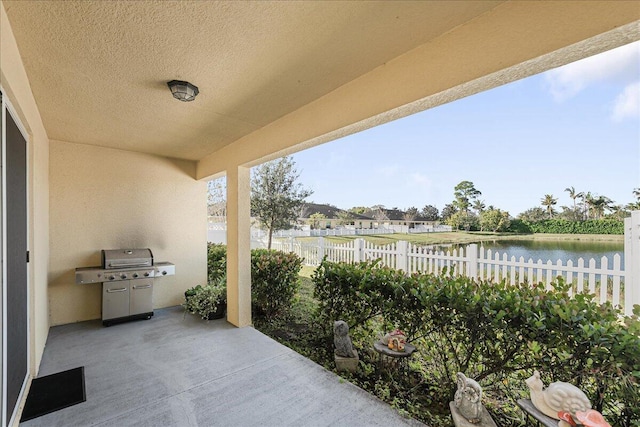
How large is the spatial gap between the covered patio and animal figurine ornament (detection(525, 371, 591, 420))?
163 cm

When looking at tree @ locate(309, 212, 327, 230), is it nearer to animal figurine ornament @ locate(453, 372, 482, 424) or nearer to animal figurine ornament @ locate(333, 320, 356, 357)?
animal figurine ornament @ locate(333, 320, 356, 357)

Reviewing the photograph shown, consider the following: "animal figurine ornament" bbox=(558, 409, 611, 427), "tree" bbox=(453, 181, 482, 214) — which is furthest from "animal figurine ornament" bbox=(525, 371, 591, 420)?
"tree" bbox=(453, 181, 482, 214)

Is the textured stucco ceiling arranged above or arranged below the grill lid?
above

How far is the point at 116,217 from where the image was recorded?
4.81 meters

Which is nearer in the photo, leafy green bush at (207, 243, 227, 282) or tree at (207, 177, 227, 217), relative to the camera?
leafy green bush at (207, 243, 227, 282)

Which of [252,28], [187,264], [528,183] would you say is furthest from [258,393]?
[528,183]

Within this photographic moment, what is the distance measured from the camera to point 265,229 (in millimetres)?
9609

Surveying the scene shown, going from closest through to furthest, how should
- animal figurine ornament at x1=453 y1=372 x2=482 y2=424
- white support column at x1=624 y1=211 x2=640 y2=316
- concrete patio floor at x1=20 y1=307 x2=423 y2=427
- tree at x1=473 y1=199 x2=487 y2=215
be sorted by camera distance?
animal figurine ornament at x1=453 y1=372 x2=482 y2=424 < concrete patio floor at x1=20 y1=307 x2=423 y2=427 < white support column at x1=624 y1=211 x2=640 y2=316 < tree at x1=473 y1=199 x2=487 y2=215

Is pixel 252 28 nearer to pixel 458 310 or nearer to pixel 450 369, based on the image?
pixel 458 310

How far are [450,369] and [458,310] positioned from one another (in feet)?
2.24

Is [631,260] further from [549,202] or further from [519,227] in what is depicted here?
[519,227]

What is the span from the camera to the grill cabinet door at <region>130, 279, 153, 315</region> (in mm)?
4512

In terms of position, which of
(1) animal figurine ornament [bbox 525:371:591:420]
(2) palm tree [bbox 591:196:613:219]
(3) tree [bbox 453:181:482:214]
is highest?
(3) tree [bbox 453:181:482:214]

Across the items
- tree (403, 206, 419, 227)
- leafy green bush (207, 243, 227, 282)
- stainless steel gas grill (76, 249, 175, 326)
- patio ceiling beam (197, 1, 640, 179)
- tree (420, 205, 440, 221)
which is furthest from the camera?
tree (403, 206, 419, 227)
